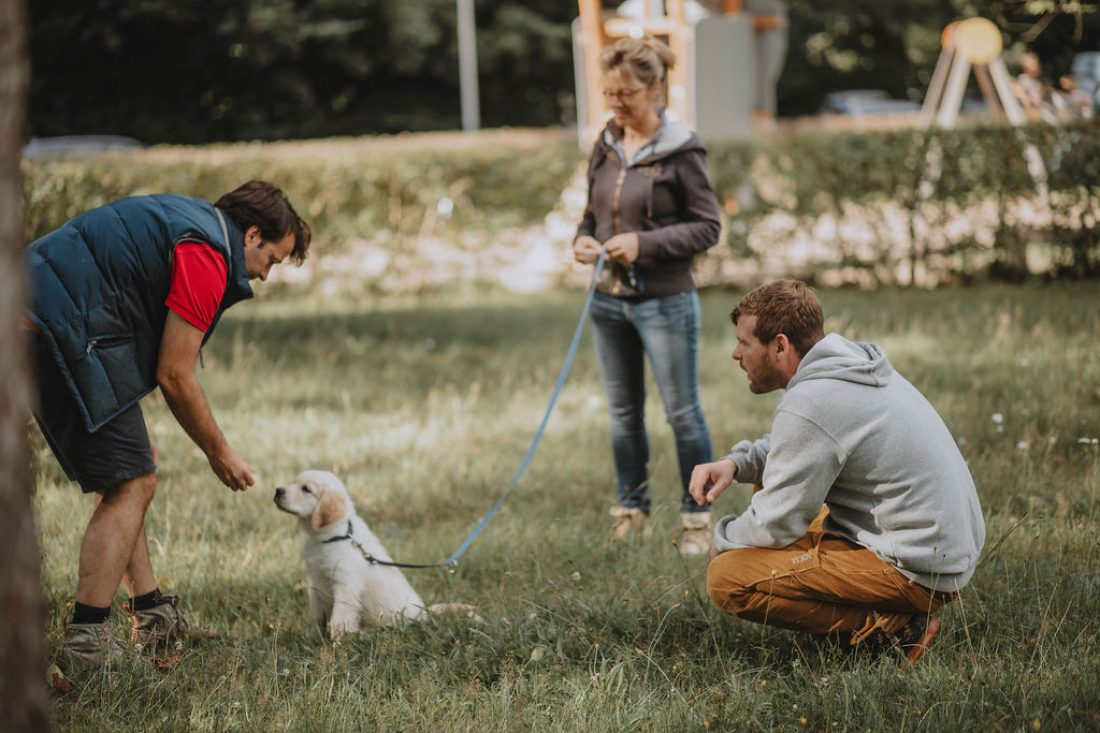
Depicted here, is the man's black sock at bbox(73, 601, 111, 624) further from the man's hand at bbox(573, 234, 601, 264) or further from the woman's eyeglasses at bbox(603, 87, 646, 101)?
the woman's eyeglasses at bbox(603, 87, 646, 101)

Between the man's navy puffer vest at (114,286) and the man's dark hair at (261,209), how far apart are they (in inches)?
2.1

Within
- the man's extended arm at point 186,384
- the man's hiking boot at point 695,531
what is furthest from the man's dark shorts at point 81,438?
the man's hiking boot at point 695,531

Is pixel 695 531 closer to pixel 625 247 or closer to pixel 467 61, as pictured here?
pixel 625 247

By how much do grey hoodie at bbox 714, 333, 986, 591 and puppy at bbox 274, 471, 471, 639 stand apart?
1.44 metres

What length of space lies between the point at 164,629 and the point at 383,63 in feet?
116

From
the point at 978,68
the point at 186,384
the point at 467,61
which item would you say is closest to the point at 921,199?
the point at 978,68

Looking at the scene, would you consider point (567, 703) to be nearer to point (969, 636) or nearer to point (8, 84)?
point (969, 636)

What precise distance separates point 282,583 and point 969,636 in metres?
2.60

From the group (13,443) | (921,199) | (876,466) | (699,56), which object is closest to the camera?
(13,443)

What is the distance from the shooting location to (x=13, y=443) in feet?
6.03

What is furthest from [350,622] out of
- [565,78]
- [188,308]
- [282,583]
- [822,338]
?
[565,78]

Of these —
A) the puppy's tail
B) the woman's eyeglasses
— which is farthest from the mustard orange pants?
the woman's eyeglasses

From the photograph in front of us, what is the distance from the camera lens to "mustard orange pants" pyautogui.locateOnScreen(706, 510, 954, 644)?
10.8ft

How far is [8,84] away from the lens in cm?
185
